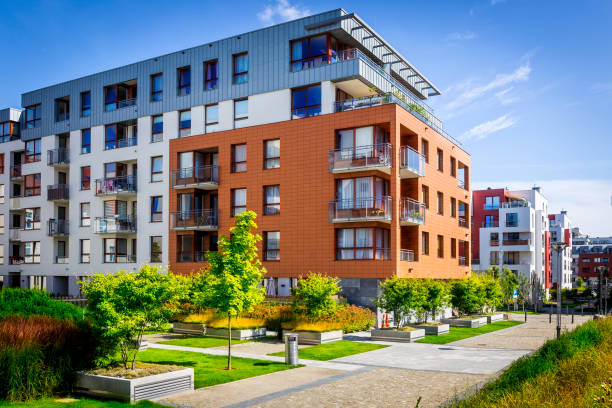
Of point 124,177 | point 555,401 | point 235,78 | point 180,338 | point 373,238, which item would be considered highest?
point 235,78

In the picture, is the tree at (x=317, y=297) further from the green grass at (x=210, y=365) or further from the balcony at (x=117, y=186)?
the balcony at (x=117, y=186)

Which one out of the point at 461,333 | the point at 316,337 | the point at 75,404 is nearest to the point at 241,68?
the point at 316,337

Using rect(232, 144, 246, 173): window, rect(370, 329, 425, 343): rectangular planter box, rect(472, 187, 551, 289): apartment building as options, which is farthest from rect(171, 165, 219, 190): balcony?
rect(472, 187, 551, 289): apartment building

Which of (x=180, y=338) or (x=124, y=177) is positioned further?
(x=124, y=177)

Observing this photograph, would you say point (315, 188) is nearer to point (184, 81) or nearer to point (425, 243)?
point (425, 243)

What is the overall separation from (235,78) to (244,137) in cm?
484

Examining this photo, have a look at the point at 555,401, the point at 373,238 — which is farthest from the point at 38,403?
the point at 373,238

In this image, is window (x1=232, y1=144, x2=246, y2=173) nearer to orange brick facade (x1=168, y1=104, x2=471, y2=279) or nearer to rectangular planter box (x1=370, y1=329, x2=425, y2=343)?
orange brick facade (x1=168, y1=104, x2=471, y2=279)

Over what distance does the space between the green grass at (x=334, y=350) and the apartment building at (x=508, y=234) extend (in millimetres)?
60421

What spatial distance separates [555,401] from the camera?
31.6 feet

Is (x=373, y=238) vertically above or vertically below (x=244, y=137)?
below

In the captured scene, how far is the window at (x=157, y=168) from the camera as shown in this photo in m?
43.0

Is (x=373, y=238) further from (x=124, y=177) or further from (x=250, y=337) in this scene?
(x=124, y=177)

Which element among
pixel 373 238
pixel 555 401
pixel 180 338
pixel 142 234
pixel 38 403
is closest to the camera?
pixel 555 401
